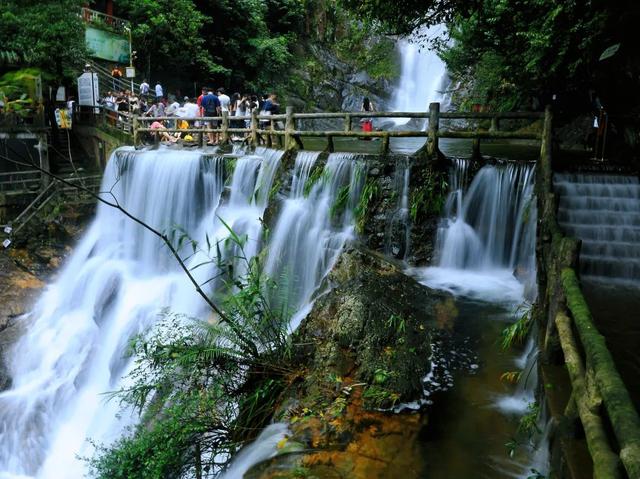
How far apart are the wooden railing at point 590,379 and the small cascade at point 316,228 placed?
4.43 m

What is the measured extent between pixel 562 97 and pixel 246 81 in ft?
55.6

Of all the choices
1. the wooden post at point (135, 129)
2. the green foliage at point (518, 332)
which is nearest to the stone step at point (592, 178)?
the green foliage at point (518, 332)

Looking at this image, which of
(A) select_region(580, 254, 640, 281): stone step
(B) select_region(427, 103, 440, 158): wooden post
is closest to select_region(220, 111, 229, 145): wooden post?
(B) select_region(427, 103, 440, 158): wooden post

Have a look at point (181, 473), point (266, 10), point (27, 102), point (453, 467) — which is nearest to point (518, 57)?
point (453, 467)

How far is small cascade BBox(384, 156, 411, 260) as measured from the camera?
9586 millimetres

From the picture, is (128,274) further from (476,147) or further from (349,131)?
(476,147)

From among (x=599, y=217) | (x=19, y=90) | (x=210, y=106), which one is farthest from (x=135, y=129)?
(x=599, y=217)

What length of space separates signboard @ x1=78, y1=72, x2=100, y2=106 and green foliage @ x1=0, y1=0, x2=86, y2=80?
173cm

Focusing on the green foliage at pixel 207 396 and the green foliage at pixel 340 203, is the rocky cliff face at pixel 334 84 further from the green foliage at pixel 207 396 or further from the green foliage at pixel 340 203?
the green foliage at pixel 207 396

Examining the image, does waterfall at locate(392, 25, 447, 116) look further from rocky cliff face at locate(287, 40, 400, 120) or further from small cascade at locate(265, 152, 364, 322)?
small cascade at locate(265, 152, 364, 322)

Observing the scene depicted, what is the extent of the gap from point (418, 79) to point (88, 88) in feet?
67.3


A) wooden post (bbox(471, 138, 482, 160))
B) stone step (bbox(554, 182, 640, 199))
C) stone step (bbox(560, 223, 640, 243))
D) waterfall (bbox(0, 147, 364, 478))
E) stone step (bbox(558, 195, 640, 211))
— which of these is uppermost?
wooden post (bbox(471, 138, 482, 160))

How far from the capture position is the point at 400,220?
9617mm

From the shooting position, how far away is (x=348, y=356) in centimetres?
641
